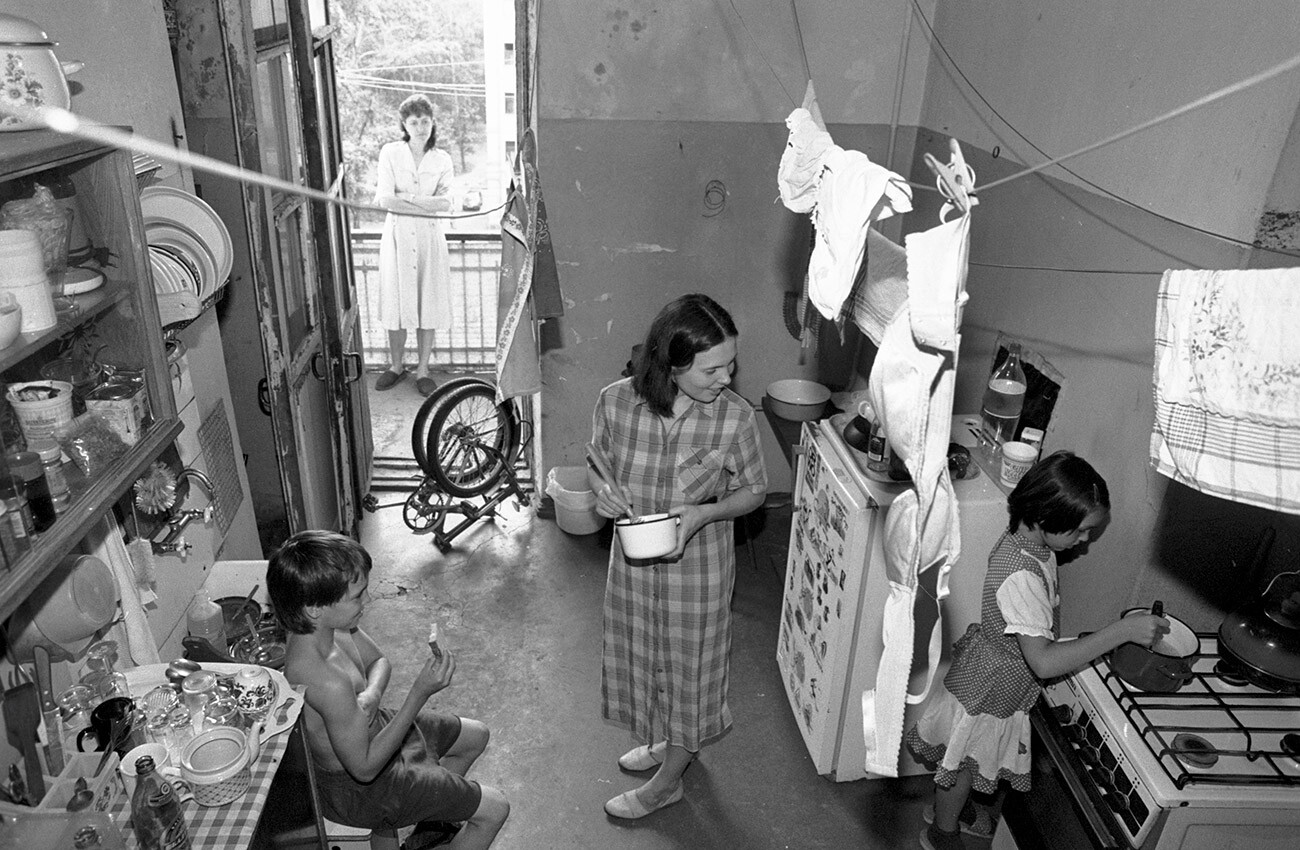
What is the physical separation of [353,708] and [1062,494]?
181cm

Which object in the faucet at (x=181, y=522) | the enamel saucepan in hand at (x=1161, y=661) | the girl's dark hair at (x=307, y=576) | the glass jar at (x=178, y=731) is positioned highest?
the girl's dark hair at (x=307, y=576)

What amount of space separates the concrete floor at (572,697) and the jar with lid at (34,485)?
183 centimetres

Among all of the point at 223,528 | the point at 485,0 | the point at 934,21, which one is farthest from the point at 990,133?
the point at 485,0

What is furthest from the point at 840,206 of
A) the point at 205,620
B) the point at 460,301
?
the point at 460,301

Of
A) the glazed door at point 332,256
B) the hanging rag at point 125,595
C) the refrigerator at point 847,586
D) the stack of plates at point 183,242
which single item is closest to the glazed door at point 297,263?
the glazed door at point 332,256

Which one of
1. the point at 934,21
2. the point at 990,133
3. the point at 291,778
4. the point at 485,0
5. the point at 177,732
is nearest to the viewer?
the point at 177,732

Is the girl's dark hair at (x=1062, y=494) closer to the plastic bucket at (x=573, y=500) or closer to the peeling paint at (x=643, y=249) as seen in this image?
the peeling paint at (x=643, y=249)

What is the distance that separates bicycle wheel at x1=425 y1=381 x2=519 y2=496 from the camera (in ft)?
14.7

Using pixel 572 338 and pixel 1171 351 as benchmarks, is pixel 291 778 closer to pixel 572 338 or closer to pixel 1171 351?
pixel 1171 351

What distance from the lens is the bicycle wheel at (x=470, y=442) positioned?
4.48 meters

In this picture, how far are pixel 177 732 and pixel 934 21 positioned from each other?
12.7 ft

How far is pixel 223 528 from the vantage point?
2.90m

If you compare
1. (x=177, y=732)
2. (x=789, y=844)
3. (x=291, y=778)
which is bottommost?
(x=789, y=844)

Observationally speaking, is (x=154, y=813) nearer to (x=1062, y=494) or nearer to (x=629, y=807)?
(x=629, y=807)
